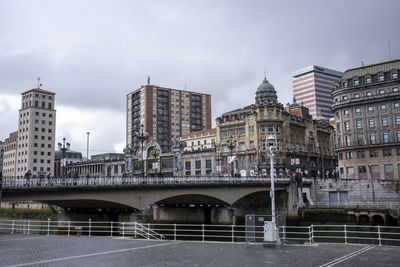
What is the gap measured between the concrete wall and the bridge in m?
2.72

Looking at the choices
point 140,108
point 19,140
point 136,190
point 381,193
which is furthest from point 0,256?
point 140,108

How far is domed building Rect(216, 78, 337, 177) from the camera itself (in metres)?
89.4

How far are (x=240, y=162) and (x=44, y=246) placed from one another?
240 feet

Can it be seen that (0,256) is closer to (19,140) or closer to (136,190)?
(136,190)

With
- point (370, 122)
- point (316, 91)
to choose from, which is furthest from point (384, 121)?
point (316, 91)

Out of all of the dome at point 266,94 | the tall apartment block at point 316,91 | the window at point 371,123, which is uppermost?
the tall apartment block at point 316,91

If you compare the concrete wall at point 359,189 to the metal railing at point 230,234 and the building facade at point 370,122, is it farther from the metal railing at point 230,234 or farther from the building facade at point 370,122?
the metal railing at point 230,234

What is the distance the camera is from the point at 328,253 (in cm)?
1972

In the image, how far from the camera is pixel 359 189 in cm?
7038

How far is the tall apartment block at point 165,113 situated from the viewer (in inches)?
5281

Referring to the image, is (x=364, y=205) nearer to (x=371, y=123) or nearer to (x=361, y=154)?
(x=361, y=154)

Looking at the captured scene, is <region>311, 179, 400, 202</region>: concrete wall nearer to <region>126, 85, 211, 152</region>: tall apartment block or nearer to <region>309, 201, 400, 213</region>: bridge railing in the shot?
<region>309, 201, 400, 213</region>: bridge railing

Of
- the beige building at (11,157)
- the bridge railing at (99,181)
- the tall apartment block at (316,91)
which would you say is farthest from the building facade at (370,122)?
the tall apartment block at (316,91)

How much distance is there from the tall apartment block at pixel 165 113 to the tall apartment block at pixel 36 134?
92.8 ft
